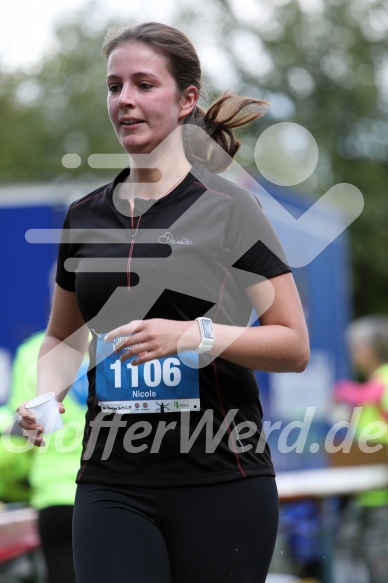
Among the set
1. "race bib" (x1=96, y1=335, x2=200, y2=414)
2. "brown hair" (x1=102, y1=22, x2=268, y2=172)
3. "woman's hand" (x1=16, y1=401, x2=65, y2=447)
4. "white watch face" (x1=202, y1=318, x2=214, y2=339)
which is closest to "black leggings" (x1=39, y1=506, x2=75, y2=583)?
"woman's hand" (x1=16, y1=401, x2=65, y2=447)

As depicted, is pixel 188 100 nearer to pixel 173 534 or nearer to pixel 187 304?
pixel 187 304

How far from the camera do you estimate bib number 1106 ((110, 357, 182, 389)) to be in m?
2.60

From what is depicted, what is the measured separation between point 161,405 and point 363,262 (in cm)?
2615

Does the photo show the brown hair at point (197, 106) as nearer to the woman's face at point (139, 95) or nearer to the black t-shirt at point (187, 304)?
the woman's face at point (139, 95)

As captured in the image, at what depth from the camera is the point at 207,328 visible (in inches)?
96.6

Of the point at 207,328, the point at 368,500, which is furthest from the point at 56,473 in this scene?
the point at 368,500

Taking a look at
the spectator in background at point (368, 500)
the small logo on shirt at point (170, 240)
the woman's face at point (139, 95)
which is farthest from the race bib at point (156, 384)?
the spectator in background at point (368, 500)

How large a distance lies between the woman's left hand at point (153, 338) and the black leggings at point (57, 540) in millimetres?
2168

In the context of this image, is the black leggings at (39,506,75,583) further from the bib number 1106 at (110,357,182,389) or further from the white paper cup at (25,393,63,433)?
the bib number 1106 at (110,357,182,389)

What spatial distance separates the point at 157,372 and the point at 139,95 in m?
0.67

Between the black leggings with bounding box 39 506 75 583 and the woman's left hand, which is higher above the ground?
the woman's left hand

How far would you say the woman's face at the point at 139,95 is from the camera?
267 centimetres

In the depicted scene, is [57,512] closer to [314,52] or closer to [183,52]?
[183,52]

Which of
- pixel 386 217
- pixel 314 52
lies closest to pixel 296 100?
pixel 314 52
